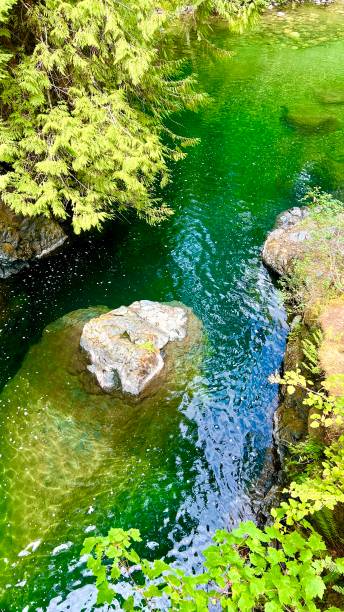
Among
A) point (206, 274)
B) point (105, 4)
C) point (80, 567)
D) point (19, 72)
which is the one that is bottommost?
point (80, 567)

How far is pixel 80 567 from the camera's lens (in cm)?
590

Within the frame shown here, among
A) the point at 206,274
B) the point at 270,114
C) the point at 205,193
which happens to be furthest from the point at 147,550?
the point at 270,114

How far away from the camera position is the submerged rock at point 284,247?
11.2 meters

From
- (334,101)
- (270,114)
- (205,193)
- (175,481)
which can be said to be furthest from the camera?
(334,101)

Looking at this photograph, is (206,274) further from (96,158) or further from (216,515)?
(216,515)

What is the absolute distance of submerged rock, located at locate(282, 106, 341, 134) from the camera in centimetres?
1891

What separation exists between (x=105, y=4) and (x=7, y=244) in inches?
242

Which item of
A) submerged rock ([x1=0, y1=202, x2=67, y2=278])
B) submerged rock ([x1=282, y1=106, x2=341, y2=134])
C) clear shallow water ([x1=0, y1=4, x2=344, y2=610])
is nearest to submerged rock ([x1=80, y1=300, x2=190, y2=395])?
clear shallow water ([x1=0, y1=4, x2=344, y2=610])

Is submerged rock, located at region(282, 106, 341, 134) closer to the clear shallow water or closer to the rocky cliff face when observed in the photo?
the clear shallow water

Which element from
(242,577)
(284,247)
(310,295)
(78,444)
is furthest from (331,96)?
(242,577)

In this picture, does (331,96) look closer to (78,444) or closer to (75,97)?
(75,97)

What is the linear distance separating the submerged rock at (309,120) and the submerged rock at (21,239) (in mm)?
13035

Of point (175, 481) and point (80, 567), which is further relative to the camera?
point (175, 481)

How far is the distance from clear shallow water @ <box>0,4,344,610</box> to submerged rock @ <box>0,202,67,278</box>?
0.51m
